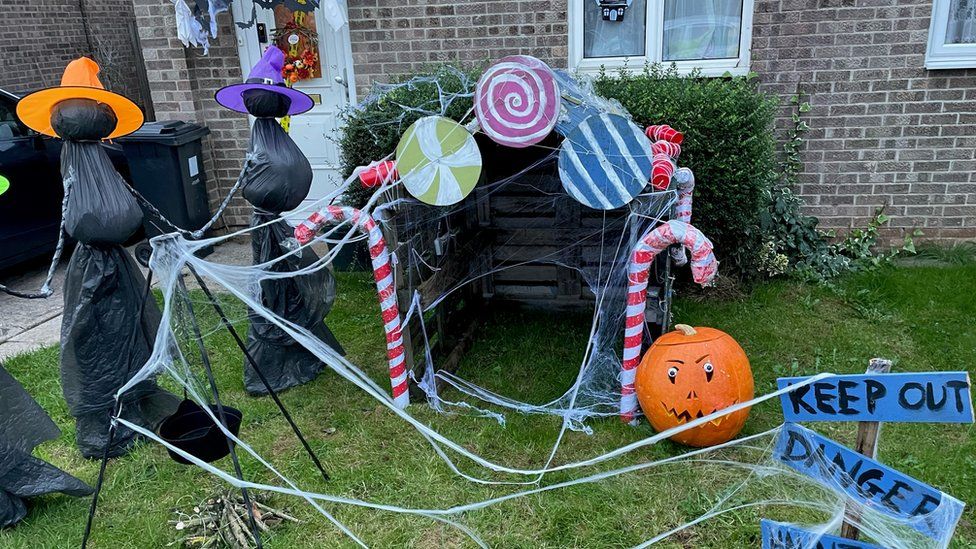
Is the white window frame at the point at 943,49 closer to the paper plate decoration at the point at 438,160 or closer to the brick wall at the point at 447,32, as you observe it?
the brick wall at the point at 447,32

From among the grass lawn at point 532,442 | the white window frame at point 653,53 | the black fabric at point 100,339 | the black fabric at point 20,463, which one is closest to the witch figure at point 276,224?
the grass lawn at point 532,442

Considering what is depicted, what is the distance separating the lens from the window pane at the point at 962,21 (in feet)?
18.0

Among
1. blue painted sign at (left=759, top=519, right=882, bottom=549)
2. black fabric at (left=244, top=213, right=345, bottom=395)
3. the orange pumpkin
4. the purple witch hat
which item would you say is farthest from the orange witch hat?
blue painted sign at (left=759, top=519, right=882, bottom=549)

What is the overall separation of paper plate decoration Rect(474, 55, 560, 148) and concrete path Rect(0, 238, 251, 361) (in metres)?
3.88

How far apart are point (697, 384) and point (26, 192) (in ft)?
20.2

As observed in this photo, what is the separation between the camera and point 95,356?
371 centimetres

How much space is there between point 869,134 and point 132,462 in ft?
19.3

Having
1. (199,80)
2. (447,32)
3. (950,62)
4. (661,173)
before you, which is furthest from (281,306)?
(950,62)

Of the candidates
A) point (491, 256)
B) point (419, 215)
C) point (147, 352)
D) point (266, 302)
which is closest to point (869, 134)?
point (491, 256)

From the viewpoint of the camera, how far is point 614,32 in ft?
19.7

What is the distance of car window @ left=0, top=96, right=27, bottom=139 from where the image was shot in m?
6.38

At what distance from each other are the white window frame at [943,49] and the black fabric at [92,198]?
5869 millimetres

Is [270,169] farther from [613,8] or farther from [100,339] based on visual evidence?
[613,8]

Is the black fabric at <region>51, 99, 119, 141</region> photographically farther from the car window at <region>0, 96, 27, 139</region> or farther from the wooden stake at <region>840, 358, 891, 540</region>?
the car window at <region>0, 96, 27, 139</region>
